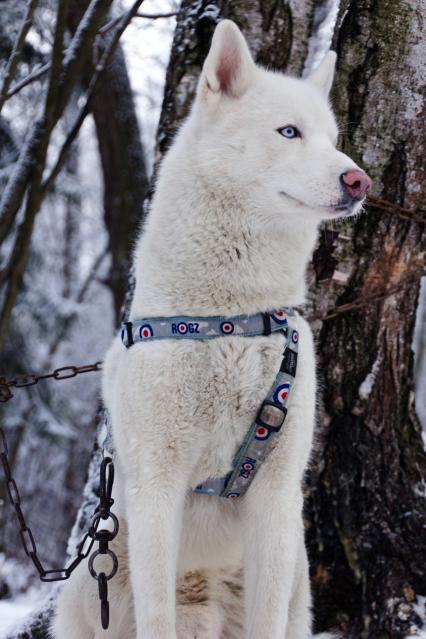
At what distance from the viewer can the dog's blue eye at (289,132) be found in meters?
2.41

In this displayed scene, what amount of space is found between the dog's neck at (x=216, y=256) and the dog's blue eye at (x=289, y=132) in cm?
24

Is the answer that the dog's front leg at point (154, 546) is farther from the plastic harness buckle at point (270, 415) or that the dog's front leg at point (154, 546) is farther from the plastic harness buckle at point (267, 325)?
the plastic harness buckle at point (267, 325)

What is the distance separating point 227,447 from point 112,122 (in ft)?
18.2

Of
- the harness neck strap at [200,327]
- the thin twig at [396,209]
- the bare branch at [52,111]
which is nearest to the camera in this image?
the harness neck strap at [200,327]

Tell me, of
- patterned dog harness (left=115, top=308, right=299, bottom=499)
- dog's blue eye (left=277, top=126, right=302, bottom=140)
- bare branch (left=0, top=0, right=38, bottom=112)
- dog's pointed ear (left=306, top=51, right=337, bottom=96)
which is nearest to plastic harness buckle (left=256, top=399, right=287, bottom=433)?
patterned dog harness (left=115, top=308, right=299, bottom=499)

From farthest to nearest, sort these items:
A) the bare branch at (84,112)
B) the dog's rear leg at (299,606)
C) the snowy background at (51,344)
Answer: the snowy background at (51,344) → the bare branch at (84,112) → the dog's rear leg at (299,606)

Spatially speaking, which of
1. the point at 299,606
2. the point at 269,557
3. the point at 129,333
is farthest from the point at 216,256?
the point at 299,606

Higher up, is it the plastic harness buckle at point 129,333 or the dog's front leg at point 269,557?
the plastic harness buckle at point 129,333

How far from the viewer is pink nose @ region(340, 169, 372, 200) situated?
2.25m

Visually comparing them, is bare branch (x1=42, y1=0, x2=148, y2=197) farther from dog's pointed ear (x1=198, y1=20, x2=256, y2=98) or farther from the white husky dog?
dog's pointed ear (x1=198, y1=20, x2=256, y2=98)

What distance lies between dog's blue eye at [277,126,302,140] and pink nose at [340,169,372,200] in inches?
10.2

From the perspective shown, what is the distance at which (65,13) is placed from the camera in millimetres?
3707

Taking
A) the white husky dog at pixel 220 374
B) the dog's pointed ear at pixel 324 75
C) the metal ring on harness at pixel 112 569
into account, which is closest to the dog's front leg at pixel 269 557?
the white husky dog at pixel 220 374

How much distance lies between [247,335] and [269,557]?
73 centimetres
